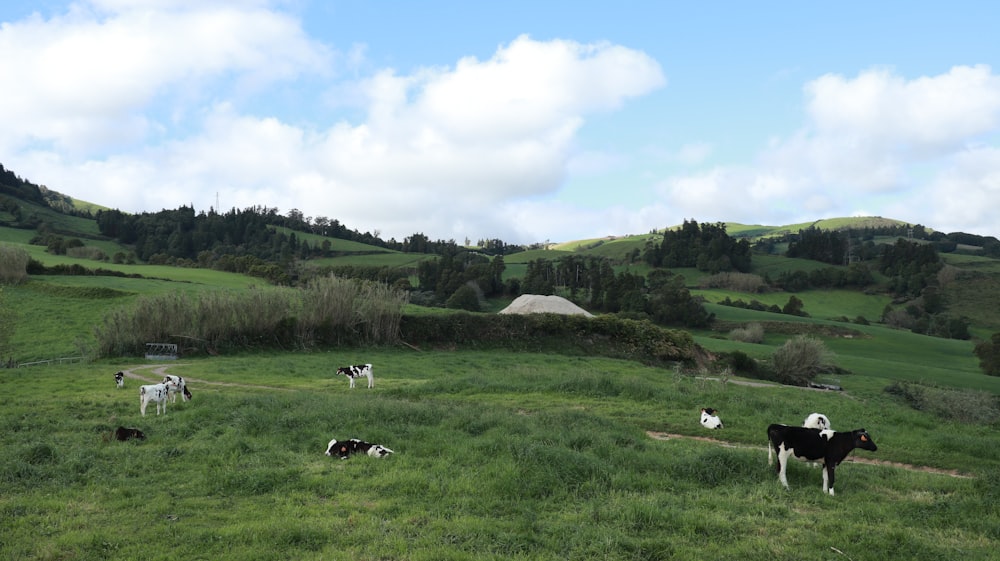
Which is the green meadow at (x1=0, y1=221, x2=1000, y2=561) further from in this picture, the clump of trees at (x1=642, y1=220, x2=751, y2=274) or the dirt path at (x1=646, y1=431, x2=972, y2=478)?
the clump of trees at (x1=642, y1=220, x2=751, y2=274)

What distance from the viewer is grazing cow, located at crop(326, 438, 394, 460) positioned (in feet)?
39.2

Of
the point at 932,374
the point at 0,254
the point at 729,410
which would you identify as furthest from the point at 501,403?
the point at 0,254

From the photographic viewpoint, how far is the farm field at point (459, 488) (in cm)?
752

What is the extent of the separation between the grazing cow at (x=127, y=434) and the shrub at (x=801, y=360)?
47627mm

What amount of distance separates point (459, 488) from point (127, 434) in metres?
8.50

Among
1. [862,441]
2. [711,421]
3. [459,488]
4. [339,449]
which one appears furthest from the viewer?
[711,421]

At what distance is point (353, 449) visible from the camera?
12.2 metres

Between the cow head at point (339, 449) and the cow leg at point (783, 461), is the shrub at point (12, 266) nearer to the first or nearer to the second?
the cow head at point (339, 449)

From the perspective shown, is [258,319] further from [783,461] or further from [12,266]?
[783,461]

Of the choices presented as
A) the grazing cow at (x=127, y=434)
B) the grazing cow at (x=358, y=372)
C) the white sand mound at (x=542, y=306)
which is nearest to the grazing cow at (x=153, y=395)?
the grazing cow at (x=127, y=434)

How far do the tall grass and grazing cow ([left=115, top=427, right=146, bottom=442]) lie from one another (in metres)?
30.0

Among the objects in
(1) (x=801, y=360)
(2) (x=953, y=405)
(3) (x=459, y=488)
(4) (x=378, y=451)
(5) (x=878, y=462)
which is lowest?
(1) (x=801, y=360)

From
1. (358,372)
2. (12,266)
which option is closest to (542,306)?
(358,372)

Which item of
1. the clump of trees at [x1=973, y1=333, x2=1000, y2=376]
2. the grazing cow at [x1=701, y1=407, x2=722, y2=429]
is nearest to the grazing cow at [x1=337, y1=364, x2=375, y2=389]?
the grazing cow at [x1=701, y1=407, x2=722, y2=429]
